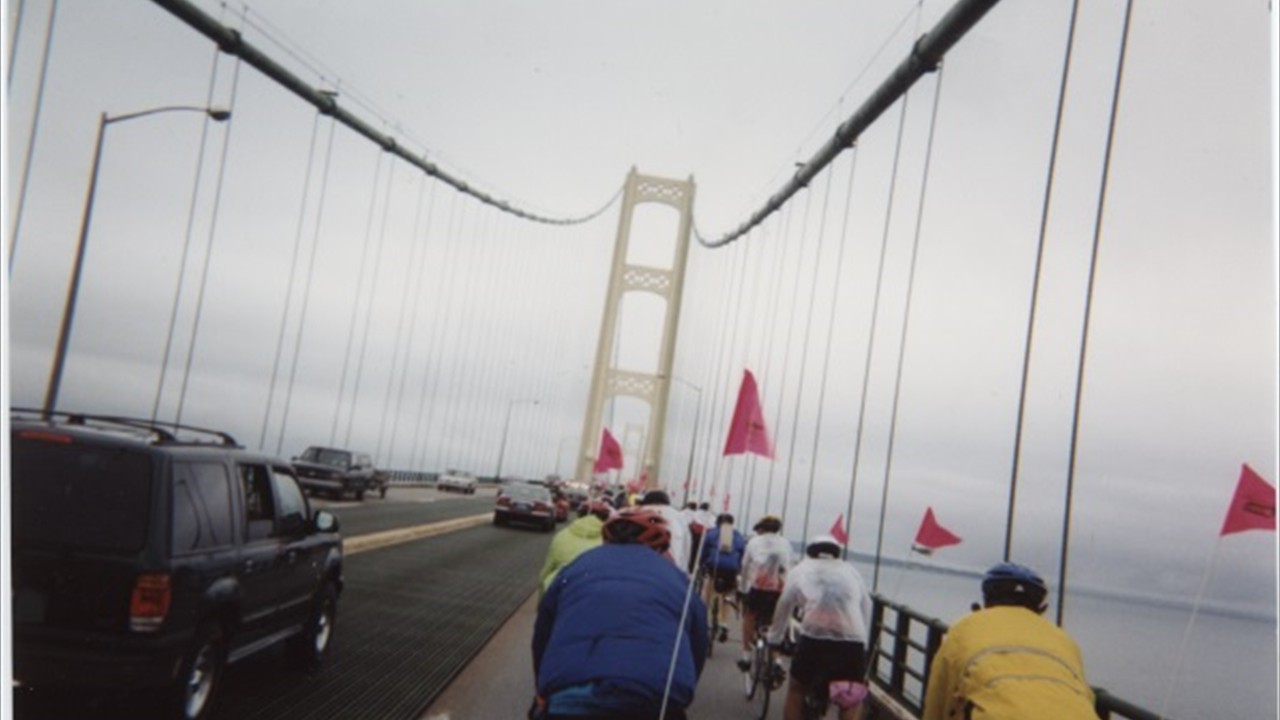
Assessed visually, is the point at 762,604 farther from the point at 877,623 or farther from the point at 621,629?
the point at 621,629

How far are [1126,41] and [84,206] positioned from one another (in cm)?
1491

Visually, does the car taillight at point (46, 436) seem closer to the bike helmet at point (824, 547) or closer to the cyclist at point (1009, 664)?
the cyclist at point (1009, 664)

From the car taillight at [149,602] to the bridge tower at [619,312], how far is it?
55587mm

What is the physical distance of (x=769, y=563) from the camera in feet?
32.6

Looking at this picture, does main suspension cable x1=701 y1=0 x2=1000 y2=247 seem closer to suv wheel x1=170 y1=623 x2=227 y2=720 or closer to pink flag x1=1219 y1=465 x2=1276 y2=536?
pink flag x1=1219 y1=465 x2=1276 y2=536

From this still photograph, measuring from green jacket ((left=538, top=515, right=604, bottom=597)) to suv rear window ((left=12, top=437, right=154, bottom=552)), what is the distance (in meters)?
2.21

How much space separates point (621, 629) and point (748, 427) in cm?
443

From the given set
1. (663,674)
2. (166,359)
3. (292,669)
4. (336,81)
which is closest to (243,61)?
(336,81)

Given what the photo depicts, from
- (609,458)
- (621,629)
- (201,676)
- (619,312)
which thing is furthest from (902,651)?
(619,312)

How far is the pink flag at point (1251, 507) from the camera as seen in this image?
165 inches

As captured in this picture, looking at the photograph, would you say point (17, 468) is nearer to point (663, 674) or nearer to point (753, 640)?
point (663, 674)

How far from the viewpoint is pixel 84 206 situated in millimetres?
15234

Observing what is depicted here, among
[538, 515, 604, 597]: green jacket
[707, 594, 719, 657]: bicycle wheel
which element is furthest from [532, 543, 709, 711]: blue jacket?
[707, 594, 719, 657]: bicycle wheel

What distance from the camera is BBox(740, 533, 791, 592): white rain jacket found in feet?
32.5
